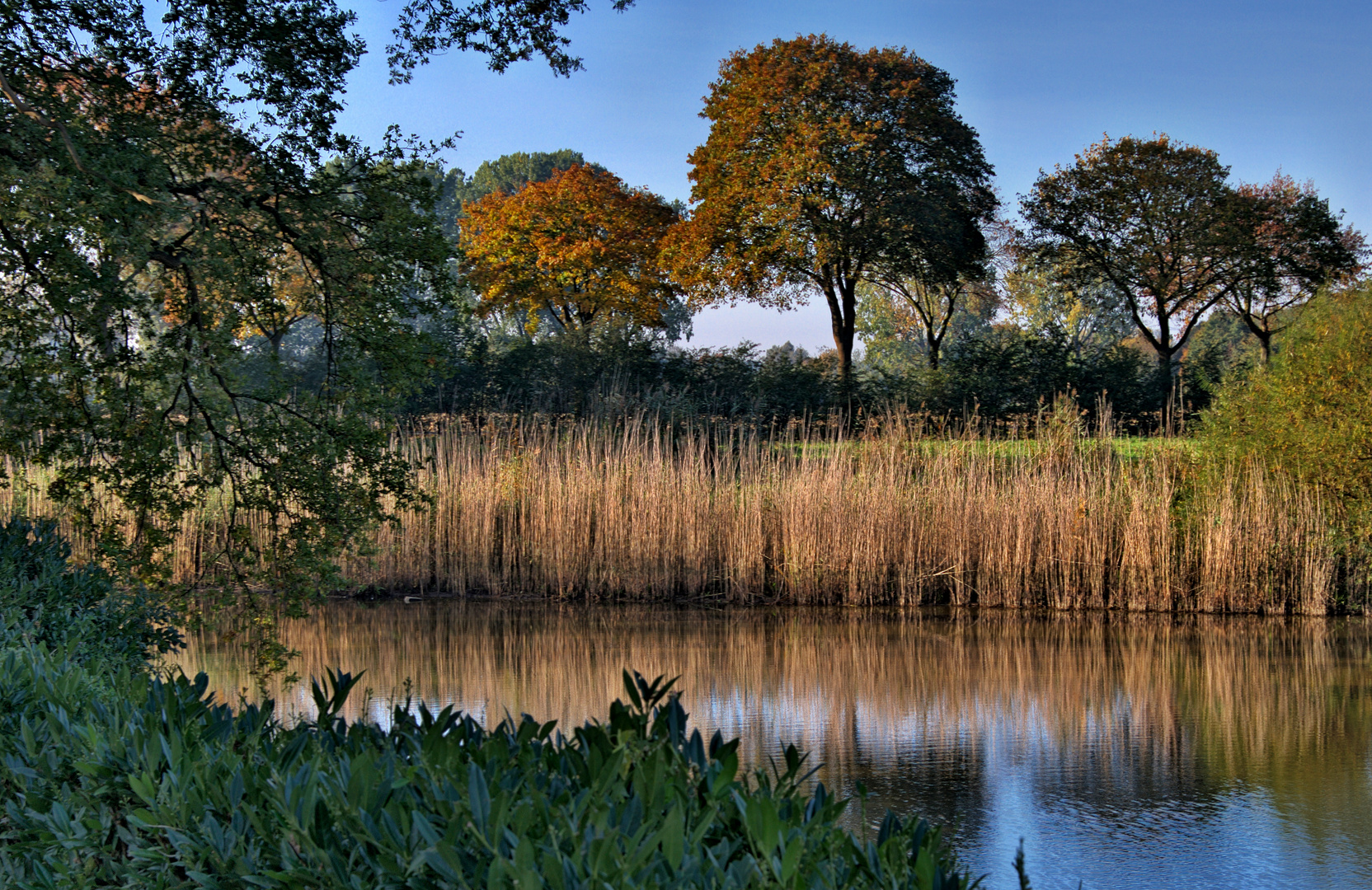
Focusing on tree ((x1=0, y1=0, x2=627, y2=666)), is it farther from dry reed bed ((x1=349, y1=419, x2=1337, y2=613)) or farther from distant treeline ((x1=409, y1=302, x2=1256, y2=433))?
distant treeline ((x1=409, y1=302, x2=1256, y2=433))

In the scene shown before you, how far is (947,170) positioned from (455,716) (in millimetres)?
21167

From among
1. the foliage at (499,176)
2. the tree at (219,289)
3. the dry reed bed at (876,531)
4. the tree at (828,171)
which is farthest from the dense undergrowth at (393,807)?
the foliage at (499,176)

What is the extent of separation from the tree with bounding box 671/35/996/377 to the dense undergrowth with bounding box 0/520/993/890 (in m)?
18.2

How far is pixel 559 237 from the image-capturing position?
25766mm

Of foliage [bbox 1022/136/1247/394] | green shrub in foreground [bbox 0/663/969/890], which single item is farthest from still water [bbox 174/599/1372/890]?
foliage [bbox 1022/136/1247/394]

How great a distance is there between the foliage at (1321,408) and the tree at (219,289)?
7818 mm

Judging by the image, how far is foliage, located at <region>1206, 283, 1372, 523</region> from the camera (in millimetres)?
9172

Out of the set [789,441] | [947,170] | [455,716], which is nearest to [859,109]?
[947,170]

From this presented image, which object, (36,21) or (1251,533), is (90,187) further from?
(1251,533)

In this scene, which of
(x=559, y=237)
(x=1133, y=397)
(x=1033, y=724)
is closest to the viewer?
(x=1033, y=724)

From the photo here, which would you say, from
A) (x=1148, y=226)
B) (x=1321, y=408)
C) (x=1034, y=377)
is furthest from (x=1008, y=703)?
(x=1148, y=226)

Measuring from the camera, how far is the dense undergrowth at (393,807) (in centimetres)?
138

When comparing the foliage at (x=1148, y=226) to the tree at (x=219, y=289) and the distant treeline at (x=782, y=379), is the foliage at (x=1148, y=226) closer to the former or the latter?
the distant treeline at (x=782, y=379)

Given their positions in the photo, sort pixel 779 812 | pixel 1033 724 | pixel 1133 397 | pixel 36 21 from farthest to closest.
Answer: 1. pixel 1133 397
2. pixel 1033 724
3. pixel 36 21
4. pixel 779 812
